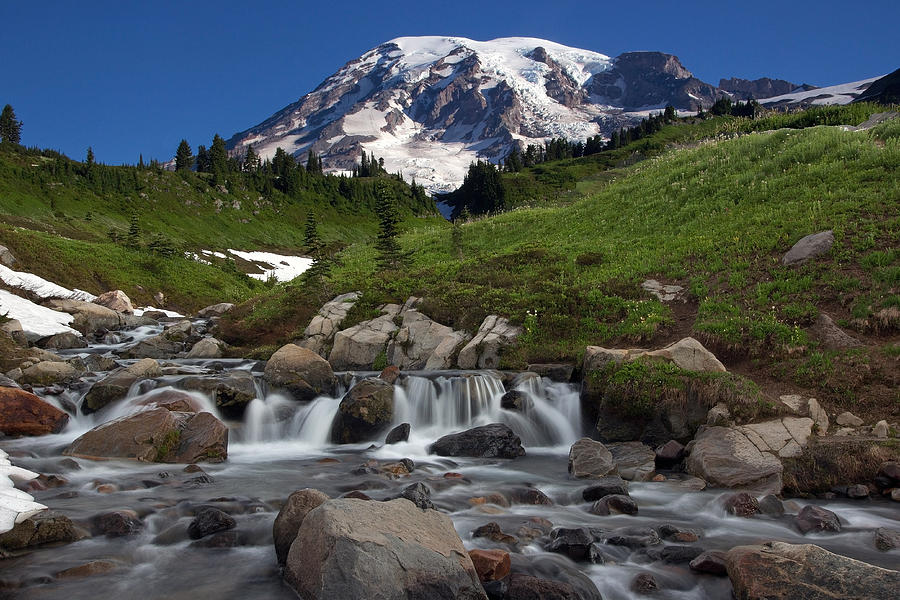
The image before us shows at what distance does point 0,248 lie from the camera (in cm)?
3875

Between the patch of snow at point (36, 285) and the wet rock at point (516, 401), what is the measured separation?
3342 cm

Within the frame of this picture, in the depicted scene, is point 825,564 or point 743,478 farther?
point 743,478

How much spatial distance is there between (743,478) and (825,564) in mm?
4806

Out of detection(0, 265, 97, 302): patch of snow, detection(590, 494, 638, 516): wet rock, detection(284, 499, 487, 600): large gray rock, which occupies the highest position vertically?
detection(0, 265, 97, 302): patch of snow

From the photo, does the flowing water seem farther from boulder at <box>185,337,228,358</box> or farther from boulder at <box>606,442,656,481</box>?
boulder at <box>185,337,228,358</box>

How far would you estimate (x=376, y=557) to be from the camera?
238 inches

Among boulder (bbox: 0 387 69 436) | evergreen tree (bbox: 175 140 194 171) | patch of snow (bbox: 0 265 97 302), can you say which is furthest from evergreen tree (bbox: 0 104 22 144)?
boulder (bbox: 0 387 69 436)

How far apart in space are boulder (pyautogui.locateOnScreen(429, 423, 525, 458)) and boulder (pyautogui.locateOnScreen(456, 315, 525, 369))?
16.4 feet

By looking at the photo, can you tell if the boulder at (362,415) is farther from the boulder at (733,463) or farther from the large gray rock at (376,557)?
the large gray rock at (376,557)

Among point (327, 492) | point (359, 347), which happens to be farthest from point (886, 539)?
point (359, 347)

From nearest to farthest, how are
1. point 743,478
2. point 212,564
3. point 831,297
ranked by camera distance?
point 212,564, point 743,478, point 831,297

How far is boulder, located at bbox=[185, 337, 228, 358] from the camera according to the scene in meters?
25.2

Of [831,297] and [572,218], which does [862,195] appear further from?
[572,218]

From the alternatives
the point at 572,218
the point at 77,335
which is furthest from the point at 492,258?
the point at 77,335
